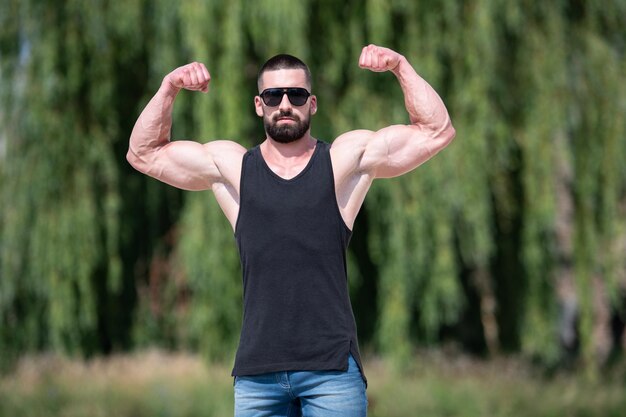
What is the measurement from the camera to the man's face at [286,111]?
96.6 inches

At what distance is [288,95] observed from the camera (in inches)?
96.5

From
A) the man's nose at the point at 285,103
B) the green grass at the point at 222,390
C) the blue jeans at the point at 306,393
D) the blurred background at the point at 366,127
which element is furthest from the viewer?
the blurred background at the point at 366,127

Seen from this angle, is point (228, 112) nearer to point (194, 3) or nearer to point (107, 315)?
point (194, 3)

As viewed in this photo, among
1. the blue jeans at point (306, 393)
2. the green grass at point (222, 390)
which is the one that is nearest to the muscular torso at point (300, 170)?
the blue jeans at point (306, 393)

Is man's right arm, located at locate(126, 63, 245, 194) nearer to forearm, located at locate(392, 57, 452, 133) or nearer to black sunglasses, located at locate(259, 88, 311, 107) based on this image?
black sunglasses, located at locate(259, 88, 311, 107)

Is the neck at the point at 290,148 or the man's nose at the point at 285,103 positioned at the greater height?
the man's nose at the point at 285,103

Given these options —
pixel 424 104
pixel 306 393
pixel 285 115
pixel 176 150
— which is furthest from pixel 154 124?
pixel 306 393

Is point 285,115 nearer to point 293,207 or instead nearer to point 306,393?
point 293,207

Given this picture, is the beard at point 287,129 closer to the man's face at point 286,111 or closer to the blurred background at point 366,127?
the man's face at point 286,111

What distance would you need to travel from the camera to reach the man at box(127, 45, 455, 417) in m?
2.33

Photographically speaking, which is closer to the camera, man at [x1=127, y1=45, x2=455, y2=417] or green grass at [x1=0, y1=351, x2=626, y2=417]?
man at [x1=127, y1=45, x2=455, y2=417]

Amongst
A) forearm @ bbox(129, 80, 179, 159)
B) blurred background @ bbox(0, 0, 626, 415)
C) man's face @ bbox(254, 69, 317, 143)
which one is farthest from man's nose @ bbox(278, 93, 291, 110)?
blurred background @ bbox(0, 0, 626, 415)

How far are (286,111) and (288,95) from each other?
0.04 meters

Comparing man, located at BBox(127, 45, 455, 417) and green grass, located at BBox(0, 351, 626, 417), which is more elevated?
man, located at BBox(127, 45, 455, 417)
